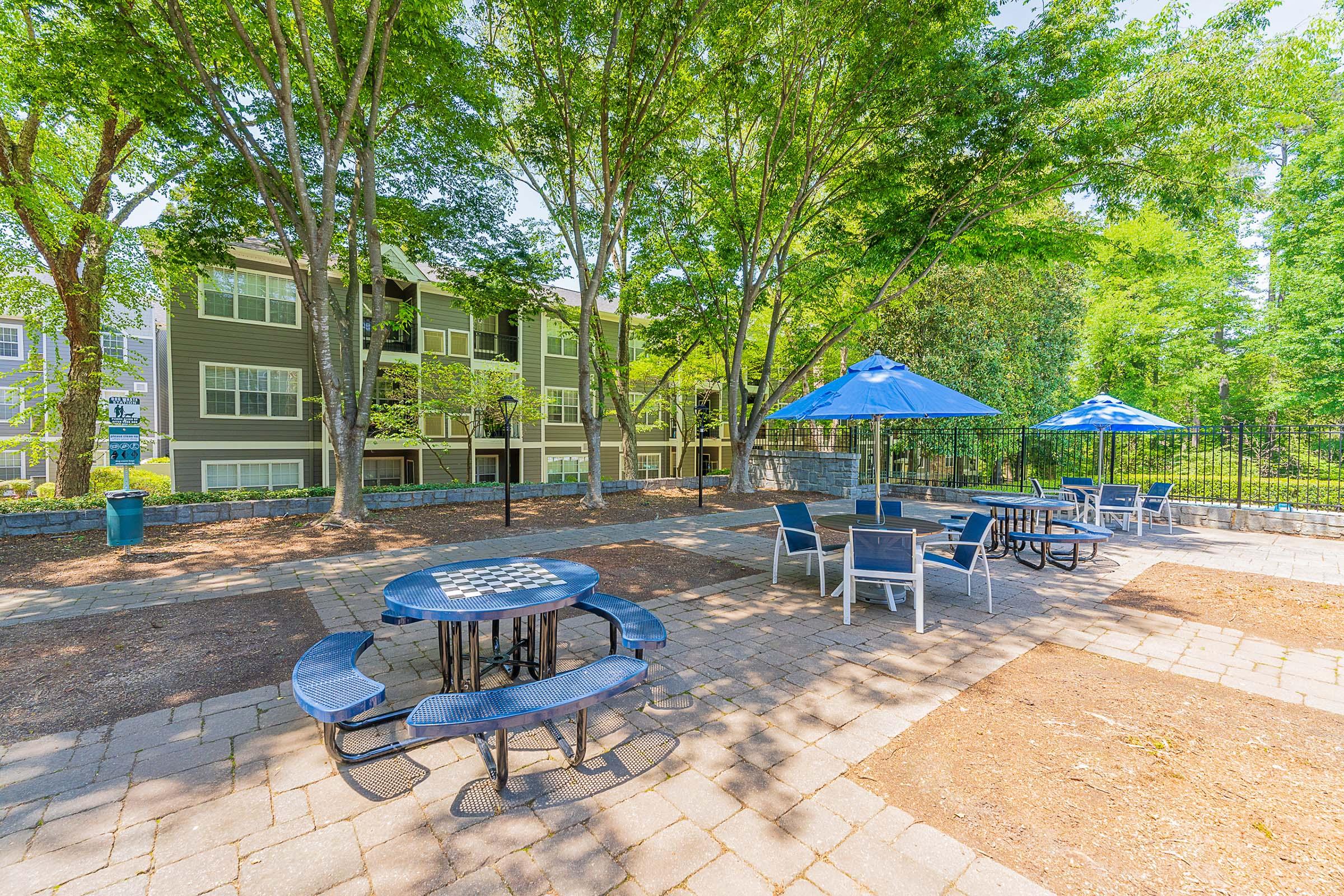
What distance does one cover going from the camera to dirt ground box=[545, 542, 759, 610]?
235 inches

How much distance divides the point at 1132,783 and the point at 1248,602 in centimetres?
481

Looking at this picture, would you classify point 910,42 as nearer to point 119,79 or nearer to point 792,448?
point 792,448

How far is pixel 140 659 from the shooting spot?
4.05 metres

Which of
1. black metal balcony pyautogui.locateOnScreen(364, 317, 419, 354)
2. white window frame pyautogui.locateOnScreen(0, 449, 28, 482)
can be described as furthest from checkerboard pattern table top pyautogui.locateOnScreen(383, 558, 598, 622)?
white window frame pyautogui.locateOnScreen(0, 449, 28, 482)

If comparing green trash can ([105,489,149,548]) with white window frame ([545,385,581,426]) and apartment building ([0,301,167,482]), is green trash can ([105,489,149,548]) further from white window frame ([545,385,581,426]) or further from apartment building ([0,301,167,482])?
white window frame ([545,385,581,426])

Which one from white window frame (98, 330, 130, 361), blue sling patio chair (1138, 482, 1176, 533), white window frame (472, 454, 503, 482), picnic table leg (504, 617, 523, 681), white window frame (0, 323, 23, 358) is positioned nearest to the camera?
picnic table leg (504, 617, 523, 681)

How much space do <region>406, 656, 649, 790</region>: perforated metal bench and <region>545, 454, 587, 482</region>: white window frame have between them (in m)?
21.2

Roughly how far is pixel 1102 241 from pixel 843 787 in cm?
1487

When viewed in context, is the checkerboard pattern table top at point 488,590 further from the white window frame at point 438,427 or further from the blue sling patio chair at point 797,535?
the white window frame at point 438,427

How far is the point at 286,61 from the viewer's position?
8.23 metres

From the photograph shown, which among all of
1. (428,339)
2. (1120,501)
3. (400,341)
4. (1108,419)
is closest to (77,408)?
(400,341)

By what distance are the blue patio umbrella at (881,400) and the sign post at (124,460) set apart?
8.61m

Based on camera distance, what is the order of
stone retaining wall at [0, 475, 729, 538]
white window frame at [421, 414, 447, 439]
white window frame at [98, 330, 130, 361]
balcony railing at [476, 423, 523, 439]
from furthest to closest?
white window frame at [421, 414, 447, 439] < balcony railing at [476, 423, 523, 439] < white window frame at [98, 330, 130, 361] < stone retaining wall at [0, 475, 729, 538]

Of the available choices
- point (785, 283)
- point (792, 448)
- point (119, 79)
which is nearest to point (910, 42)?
point (785, 283)
